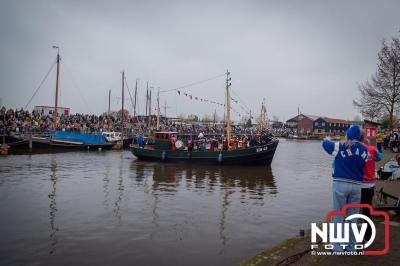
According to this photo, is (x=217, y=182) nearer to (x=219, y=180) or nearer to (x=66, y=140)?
(x=219, y=180)

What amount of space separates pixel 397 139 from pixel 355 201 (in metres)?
23.3

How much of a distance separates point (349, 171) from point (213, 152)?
22205 millimetres

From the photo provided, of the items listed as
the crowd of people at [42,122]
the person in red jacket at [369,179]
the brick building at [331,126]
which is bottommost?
the person in red jacket at [369,179]

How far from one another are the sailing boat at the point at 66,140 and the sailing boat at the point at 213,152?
12.9 meters

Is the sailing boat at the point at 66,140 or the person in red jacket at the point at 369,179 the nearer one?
the person in red jacket at the point at 369,179

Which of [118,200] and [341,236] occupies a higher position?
[341,236]

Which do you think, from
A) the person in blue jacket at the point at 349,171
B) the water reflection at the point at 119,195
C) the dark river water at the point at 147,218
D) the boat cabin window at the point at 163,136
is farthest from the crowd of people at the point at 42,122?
the person in blue jacket at the point at 349,171

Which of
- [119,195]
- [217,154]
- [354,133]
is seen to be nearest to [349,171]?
[354,133]

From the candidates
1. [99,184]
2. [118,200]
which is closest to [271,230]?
[118,200]

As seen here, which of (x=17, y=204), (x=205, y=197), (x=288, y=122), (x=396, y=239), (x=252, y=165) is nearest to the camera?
(x=396, y=239)

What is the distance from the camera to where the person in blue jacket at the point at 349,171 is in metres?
4.94

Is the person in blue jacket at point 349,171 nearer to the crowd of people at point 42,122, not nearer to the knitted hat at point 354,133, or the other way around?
the knitted hat at point 354,133

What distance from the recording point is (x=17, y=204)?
38.2 ft

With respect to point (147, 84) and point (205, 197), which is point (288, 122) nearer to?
point (147, 84)
